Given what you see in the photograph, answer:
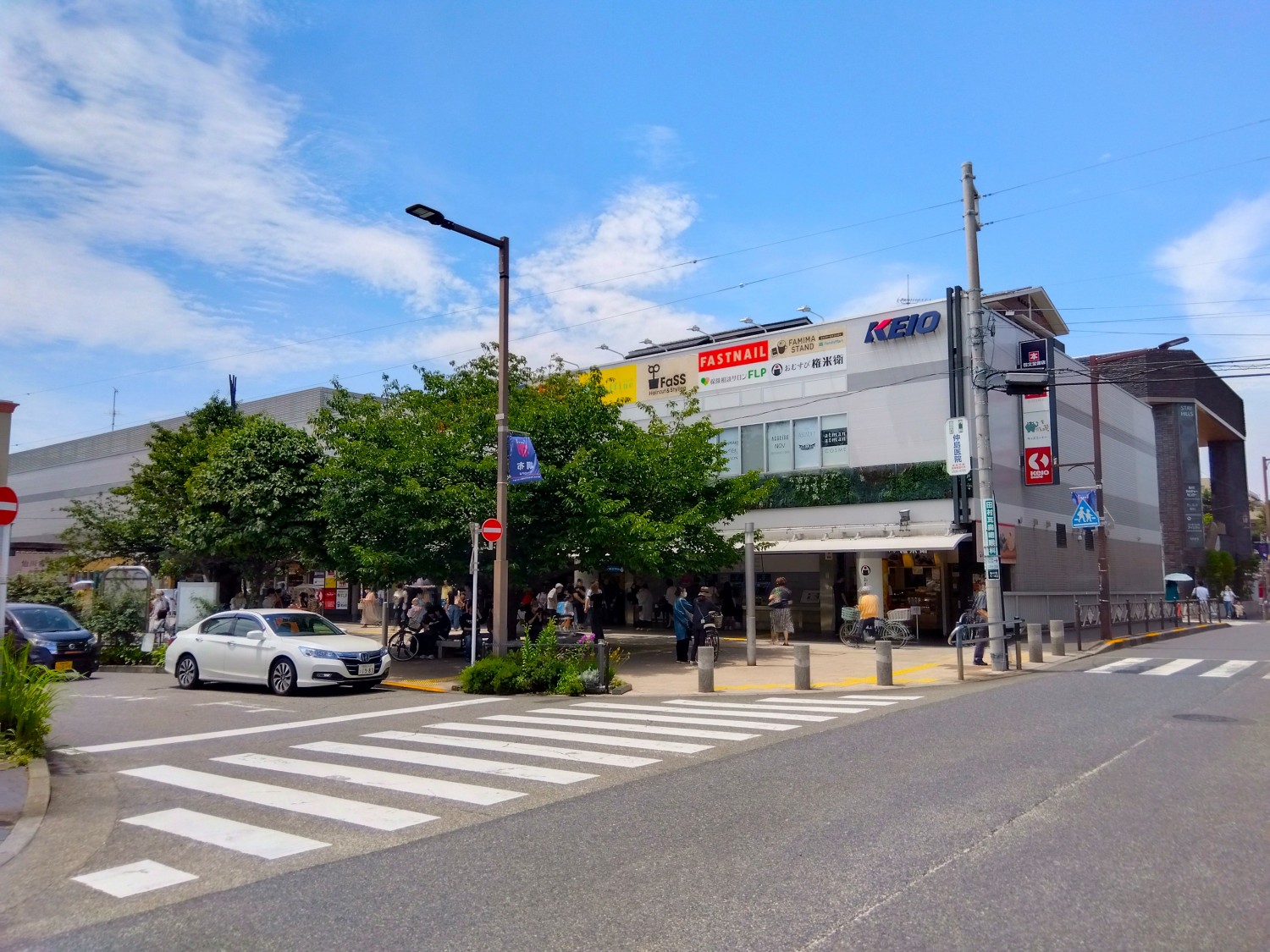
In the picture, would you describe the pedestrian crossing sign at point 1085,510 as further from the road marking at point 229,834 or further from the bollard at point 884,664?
the road marking at point 229,834

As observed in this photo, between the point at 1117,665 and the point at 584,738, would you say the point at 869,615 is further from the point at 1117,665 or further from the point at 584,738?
the point at 584,738

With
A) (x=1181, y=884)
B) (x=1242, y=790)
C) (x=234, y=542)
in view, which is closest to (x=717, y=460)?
(x=234, y=542)

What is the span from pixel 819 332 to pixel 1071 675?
14281mm

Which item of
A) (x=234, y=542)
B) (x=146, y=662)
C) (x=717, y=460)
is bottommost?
(x=146, y=662)

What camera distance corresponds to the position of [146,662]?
21.6m

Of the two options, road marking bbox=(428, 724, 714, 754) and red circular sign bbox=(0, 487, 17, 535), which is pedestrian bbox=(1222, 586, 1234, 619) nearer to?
road marking bbox=(428, 724, 714, 754)

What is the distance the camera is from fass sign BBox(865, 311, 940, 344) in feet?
86.7

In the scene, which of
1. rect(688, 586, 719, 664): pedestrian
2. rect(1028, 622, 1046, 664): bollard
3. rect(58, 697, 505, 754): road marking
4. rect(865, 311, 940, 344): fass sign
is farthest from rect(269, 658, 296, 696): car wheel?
rect(865, 311, 940, 344): fass sign

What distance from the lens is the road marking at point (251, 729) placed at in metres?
10.8

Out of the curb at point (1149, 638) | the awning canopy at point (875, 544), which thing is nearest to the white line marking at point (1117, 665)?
the curb at point (1149, 638)

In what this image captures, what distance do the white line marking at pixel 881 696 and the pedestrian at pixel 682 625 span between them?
16.6 ft

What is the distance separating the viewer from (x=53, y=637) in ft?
62.6

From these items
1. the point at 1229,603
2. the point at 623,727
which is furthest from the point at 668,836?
the point at 1229,603

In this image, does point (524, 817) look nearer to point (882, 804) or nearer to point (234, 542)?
point (882, 804)
